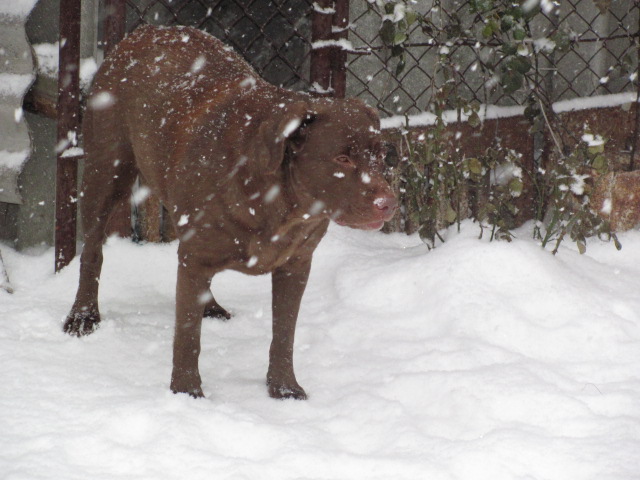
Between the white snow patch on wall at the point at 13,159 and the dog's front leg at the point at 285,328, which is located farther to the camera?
the white snow patch on wall at the point at 13,159

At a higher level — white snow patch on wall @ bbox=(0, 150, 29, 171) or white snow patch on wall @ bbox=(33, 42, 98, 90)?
white snow patch on wall @ bbox=(33, 42, 98, 90)

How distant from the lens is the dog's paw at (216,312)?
10.7 ft

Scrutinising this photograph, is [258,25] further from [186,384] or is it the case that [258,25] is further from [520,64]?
[186,384]

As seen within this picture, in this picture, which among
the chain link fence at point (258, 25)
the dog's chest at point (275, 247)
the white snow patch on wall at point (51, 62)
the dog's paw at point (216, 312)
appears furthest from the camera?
the chain link fence at point (258, 25)

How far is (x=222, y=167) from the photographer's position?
2330mm

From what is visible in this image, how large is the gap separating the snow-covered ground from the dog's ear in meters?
0.83

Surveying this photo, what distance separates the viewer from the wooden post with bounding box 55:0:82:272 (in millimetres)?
3430

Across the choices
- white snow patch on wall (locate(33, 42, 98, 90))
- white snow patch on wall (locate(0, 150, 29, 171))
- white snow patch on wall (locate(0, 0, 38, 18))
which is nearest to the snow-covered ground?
white snow patch on wall (locate(0, 150, 29, 171))

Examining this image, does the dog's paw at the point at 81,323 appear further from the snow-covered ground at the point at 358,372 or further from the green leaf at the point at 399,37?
the green leaf at the point at 399,37

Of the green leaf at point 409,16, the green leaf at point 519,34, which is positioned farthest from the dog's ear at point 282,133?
the green leaf at point 519,34

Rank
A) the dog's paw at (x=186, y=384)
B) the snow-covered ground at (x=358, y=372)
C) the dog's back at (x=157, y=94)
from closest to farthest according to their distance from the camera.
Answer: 1. the snow-covered ground at (x=358, y=372)
2. the dog's paw at (x=186, y=384)
3. the dog's back at (x=157, y=94)

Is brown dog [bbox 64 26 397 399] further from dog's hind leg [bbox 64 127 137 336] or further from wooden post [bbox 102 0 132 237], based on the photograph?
wooden post [bbox 102 0 132 237]

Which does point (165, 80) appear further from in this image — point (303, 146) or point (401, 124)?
point (401, 124)

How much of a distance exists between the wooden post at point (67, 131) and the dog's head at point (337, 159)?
1.70 metres
